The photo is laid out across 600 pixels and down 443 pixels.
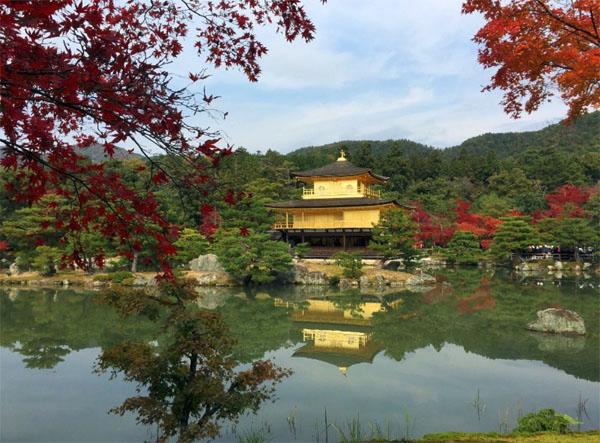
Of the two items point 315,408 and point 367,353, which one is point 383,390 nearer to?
point 315,408

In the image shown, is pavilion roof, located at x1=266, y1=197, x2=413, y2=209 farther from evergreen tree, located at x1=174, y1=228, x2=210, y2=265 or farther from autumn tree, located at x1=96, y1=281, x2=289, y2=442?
autumn tree, located at x1=96, y1=281, x2=289, y2=442

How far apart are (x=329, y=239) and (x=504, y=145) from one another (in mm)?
74981

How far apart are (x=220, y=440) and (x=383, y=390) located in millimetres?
2473

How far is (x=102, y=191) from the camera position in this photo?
2719mm

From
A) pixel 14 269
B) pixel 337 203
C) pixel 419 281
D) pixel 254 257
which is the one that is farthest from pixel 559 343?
pixel 14 269

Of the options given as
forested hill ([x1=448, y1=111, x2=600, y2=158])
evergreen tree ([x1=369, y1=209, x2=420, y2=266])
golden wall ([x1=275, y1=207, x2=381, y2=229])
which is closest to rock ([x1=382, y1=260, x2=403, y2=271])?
evergreen tree ([x1=369, y1=209, x2=420, y2=266])

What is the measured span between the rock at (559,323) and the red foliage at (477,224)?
18.1 meters

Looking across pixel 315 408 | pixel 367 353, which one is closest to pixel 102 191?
pixel 315 408

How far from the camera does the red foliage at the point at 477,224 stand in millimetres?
28562

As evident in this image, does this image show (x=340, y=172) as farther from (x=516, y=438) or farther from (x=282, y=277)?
(x=516, y=438)

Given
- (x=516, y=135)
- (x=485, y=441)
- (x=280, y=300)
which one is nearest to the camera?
(x=485, y=441)

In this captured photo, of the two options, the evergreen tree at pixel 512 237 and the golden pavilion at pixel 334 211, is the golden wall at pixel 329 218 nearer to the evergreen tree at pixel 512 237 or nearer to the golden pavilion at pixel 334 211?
the golden pavilion at pixel 334 211

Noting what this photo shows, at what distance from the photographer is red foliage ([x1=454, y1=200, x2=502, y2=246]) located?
93.7 feet

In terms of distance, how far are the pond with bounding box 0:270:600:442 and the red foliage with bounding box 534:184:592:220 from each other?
16718mm
